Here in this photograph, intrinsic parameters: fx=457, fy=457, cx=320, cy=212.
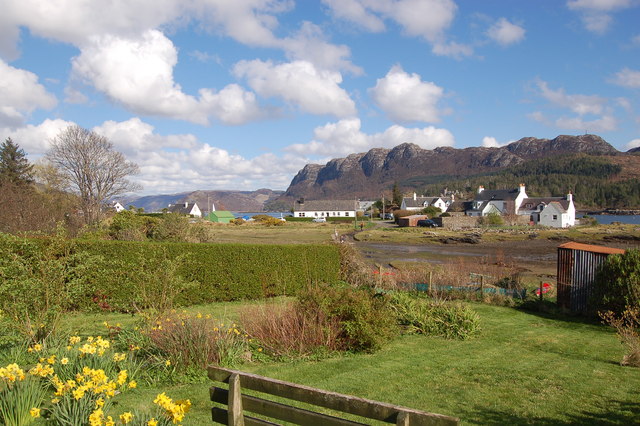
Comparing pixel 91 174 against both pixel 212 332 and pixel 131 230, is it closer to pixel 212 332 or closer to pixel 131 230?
pixel 131 230

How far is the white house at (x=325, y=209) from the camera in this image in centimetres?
12962

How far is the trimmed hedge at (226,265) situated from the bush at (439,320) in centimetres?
421

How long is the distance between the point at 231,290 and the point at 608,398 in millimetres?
12854

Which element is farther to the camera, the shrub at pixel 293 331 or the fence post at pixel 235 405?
the shrub at pixel 293 331

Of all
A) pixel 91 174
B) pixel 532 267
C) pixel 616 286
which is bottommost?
pixel 532 267

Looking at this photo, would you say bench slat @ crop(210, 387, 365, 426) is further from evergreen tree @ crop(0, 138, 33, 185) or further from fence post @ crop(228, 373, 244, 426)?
evergreen tree @ crop(0, 138, 33, 185)

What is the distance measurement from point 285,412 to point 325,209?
127 m

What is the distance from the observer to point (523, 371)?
27.0ft

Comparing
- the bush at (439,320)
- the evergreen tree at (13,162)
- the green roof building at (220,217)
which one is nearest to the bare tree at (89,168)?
the evergreen tree at (13,162)

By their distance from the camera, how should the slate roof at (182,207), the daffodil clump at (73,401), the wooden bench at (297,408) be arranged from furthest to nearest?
the slate roof at (182,207)
the daffodil clump at (73,401)
the wooden bench at (297,408)

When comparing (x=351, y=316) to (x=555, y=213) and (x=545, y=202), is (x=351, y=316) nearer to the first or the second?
(x=555, y=213)

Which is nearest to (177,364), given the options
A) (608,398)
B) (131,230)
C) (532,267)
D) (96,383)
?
(96,383)

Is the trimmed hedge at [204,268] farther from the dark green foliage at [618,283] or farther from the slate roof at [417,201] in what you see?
the slate roof at [417,201]

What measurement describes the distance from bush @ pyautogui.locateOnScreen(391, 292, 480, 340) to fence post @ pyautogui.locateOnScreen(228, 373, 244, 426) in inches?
319
